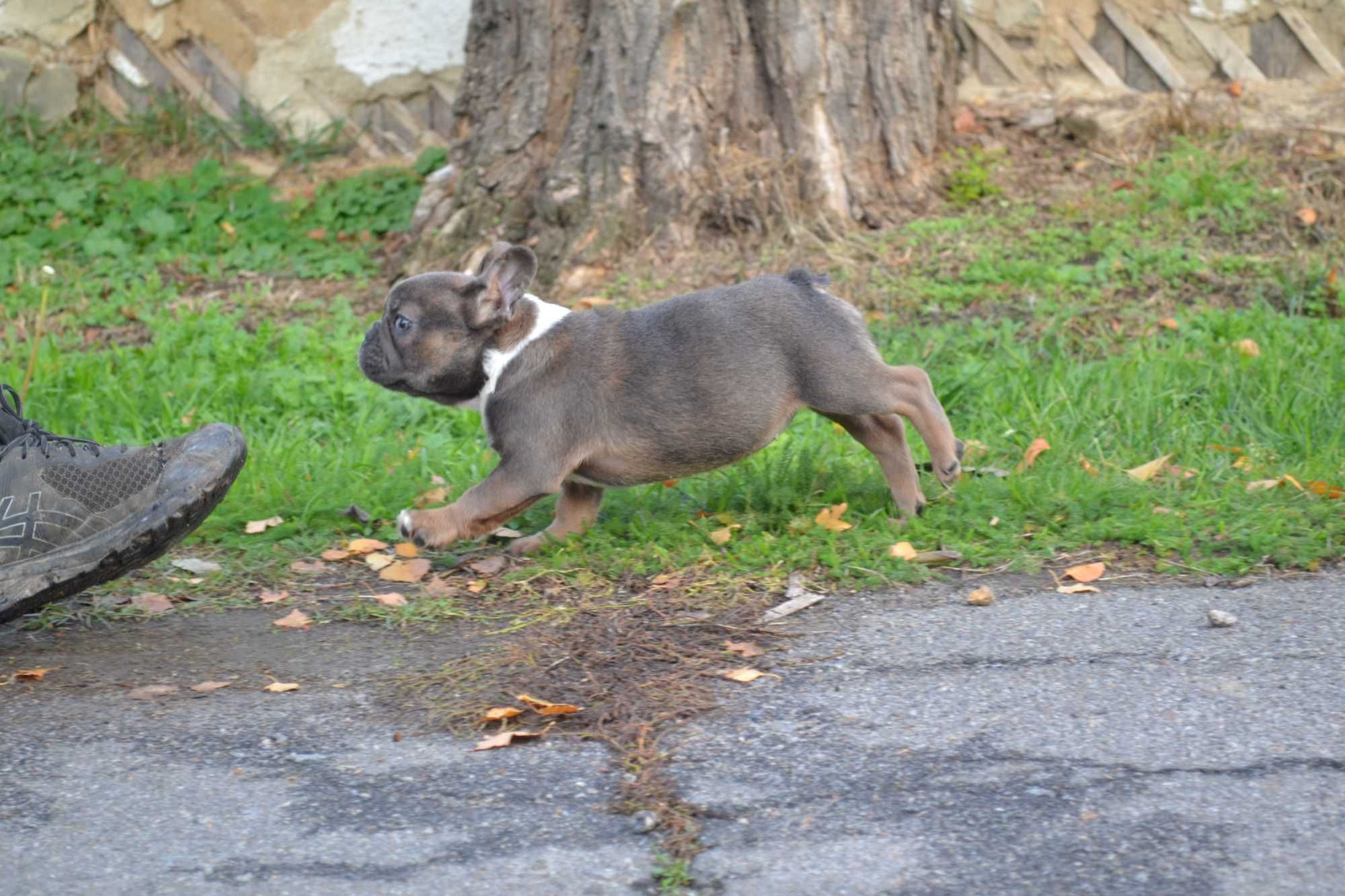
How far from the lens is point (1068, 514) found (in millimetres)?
4590

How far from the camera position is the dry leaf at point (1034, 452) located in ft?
16.8

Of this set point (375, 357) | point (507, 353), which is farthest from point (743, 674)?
point (375, 357)

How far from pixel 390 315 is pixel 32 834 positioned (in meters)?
2.11

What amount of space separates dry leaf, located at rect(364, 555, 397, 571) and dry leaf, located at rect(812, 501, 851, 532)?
1.40 metres

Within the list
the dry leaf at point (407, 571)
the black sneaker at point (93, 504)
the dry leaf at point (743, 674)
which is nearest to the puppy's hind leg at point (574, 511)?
the dry leaf at point (407, 571)

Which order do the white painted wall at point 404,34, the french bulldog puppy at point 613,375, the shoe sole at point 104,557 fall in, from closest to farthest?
the shoe sole at point 104,557
the french bulldog puppy at point 613,375
the white painted wall at point 404,34

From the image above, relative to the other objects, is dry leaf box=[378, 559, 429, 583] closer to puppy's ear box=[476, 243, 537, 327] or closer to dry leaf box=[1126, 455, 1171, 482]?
puppy's ear box=[476, 243, 537, 327]

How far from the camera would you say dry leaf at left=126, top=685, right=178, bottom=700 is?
11.5ft

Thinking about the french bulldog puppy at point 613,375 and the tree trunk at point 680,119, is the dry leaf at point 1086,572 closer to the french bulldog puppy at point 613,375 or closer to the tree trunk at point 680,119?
the french bulldog puppy at point 613,375

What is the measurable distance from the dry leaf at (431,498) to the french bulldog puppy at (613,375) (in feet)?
1.95

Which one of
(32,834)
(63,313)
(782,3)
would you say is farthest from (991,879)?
(63,313)

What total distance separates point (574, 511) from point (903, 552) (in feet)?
3.61

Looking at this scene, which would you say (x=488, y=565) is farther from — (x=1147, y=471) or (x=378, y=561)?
(x=1147, y=471)

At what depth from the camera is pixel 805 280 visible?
453cm
